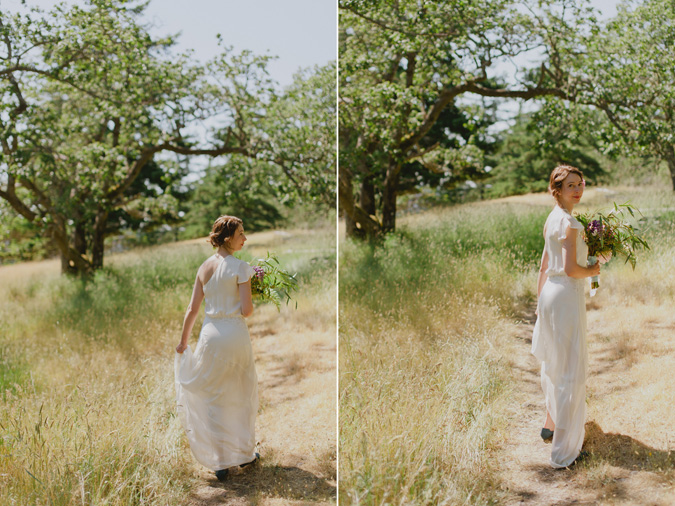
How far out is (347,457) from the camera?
350 centimetres

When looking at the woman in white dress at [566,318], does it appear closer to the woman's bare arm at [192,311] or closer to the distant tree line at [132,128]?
the woman's bare arm at [192,311]

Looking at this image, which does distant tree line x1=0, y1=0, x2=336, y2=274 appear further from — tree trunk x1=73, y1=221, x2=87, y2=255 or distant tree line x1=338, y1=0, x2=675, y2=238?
distant tree line x1=338, y1=0, x2=675, y2=238

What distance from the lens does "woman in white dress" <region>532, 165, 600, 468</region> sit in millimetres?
2994

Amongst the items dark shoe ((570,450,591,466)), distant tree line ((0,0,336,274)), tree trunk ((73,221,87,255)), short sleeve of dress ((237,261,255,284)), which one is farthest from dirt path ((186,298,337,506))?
tree trunk ((73,221,87,255))

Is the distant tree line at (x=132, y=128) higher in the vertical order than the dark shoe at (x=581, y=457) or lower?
higher

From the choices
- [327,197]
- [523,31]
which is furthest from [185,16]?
[523,31]

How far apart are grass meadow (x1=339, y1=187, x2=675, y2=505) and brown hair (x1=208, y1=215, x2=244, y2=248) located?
1.28m

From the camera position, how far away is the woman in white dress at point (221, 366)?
11.2 feet

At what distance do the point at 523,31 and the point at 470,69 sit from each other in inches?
18.7

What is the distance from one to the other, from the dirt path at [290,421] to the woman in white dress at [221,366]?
170 mm

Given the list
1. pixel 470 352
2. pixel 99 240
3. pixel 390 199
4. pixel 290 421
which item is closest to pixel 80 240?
pixel 99 240

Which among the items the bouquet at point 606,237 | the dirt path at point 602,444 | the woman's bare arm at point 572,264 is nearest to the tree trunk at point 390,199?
the dirt path at point 602,444

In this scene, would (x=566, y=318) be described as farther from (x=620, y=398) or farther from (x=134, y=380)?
(x=134, y=380)

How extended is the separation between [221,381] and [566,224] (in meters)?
2.14
